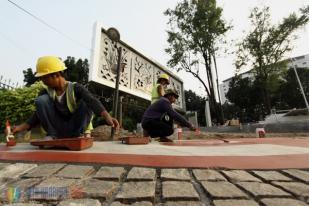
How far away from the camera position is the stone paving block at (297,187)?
1.39 m

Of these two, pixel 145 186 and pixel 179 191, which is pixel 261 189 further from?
pixel 145 186

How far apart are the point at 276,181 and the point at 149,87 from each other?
9.89m

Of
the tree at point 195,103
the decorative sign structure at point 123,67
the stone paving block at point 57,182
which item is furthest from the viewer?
the tree at point 195,103

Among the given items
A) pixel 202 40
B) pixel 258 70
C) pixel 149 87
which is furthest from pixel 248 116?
pixel 149 87

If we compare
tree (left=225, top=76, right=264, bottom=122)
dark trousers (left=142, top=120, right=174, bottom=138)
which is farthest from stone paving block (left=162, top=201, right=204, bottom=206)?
tree (left=225, top=76, right=264, bottom=122)

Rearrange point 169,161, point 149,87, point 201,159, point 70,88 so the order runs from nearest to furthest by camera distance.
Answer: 1. point 169,161
2. point 201,159
3. point 70,88
4. point 149,87

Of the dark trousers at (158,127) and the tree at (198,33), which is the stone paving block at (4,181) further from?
the tree at (198,33)

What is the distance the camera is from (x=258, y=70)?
64.8ft

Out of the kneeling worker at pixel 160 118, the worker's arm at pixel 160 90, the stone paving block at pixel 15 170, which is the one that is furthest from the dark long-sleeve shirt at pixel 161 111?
the stone paving block at pixel 15 170

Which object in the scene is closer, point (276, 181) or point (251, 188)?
point (251, 188)

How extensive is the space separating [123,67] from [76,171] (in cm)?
779

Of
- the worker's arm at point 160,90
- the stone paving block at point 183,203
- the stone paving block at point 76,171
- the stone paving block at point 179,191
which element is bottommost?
the stone paving block at point 183,203

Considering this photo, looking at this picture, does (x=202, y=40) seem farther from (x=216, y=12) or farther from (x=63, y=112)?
(x=63, y=112)

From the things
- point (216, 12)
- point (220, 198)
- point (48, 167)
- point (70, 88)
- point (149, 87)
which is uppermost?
point (216, 12)
